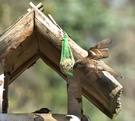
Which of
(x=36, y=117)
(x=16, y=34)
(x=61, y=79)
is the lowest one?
(x=36, y=117)

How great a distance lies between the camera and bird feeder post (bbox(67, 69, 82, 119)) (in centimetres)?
409

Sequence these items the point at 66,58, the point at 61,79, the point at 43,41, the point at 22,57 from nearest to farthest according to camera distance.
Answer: the point at 66,58
the point at 43,41
the point at 22,57
the point at 61,79

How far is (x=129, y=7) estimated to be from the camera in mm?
19109

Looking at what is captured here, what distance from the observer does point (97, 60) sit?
383cm

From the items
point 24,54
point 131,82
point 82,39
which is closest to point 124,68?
point 131,82

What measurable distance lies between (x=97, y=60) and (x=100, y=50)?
0.08 meters

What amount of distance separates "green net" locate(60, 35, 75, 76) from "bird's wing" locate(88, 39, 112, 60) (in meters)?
0.17

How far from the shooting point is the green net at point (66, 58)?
12.8 ft

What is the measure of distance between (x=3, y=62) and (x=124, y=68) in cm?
1230

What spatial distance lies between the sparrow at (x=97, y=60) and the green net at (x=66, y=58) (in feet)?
0.21

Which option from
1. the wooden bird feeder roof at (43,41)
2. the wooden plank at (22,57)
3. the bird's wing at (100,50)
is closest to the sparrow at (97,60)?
the bird's wing at (100,50)

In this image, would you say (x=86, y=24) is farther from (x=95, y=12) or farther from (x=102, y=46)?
(x=102, y=46)

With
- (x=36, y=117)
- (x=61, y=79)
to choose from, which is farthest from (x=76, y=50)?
(x=61, y=79)

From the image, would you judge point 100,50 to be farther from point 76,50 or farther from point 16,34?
point 16,34
